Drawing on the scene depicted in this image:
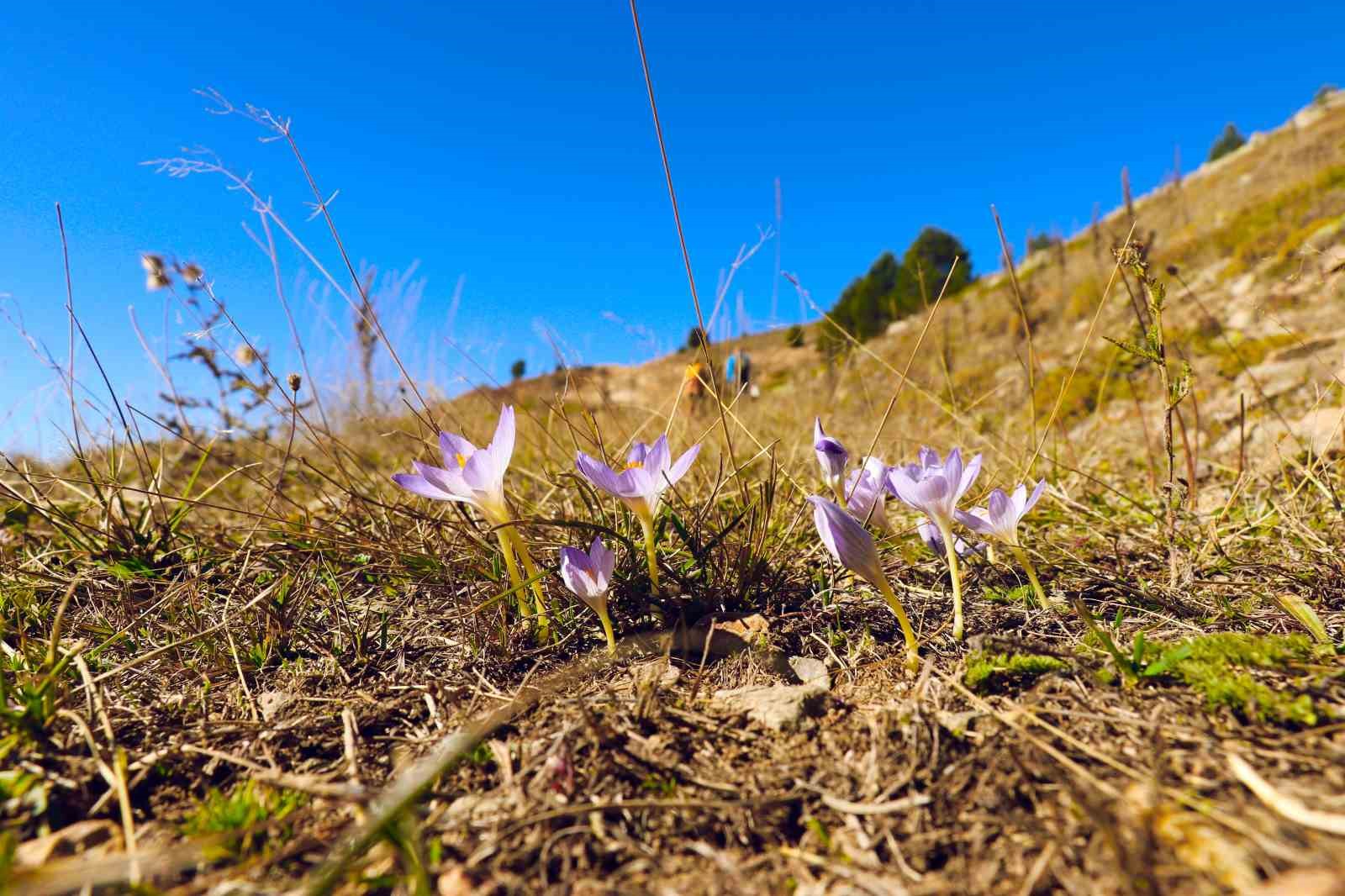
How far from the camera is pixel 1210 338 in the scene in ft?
21.0

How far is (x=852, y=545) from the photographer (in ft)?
4.05

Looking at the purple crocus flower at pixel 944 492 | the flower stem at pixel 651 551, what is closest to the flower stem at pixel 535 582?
the flower stem at pixel 651 551

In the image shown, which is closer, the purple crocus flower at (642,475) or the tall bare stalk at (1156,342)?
the purple crocus flower at (642,475)

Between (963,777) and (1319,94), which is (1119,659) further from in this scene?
(1319,94)

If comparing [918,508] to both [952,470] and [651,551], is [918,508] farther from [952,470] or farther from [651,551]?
[651,551]

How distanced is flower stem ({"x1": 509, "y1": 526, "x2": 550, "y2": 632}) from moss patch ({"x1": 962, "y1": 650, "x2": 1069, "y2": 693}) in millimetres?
861

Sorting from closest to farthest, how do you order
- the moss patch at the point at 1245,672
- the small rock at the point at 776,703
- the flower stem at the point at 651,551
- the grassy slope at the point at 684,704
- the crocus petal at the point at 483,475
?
the grassy slope at the point at 684,704
the moss patch at the point at 1245,672
the small rock at the point at 776,703
the crocus petal at the point at 483,475
the flower stem at the point at 651,551

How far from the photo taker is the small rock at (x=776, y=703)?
1.18 metres

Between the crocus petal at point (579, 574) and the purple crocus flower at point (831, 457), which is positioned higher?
the purple crocus flower at point (831, 457)

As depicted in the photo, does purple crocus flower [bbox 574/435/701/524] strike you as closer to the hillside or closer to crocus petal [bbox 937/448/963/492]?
crocus petal [bbox 937/448/963/492]

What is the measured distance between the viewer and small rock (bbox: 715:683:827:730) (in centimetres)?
118

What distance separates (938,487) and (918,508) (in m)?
0.07

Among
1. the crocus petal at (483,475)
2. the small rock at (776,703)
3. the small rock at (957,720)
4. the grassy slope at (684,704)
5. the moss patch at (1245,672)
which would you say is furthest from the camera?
the crocus petal at (483,475)

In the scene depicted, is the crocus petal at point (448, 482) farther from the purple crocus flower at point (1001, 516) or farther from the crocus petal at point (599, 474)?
the purple crocus flower at point (1001, 516)
